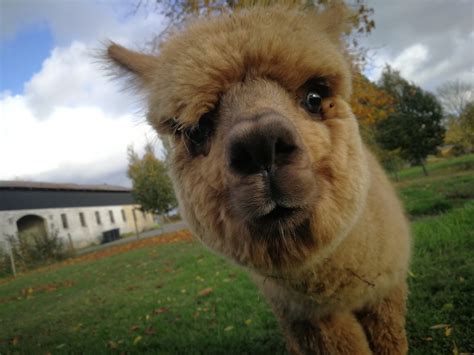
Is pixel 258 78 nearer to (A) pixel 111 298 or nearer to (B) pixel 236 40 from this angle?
(B) pixel 236 40

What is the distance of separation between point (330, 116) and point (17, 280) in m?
14.3

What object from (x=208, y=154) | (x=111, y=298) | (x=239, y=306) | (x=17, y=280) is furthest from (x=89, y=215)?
(x=208, y=154)

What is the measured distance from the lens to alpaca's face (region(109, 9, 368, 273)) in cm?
140

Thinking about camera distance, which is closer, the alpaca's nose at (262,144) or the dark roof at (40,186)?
the alpaca's nose at (262,144)

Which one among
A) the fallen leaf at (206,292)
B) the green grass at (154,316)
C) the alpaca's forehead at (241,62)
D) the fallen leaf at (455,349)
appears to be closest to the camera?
the alpaca's forehead at (241,62)

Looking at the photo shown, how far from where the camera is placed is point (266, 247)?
64.1 inches

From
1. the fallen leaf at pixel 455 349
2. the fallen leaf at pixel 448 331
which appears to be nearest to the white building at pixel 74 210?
the fallen leaf at pixel 448 331

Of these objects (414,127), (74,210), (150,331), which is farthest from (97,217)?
(150,331)

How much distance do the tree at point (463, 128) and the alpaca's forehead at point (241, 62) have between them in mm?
21206

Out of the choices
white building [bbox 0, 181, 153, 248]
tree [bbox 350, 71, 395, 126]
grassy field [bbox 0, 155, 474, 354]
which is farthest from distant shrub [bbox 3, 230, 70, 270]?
tree [bbox 350, 71, 395, 126]

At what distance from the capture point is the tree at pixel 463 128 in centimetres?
1967

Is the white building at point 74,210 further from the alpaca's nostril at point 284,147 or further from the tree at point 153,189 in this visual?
the alpaca's nostril at point 284,147

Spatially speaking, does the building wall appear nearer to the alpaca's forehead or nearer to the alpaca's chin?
the alpaca's forehead

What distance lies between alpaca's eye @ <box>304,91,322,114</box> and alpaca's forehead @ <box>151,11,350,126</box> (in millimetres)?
94
